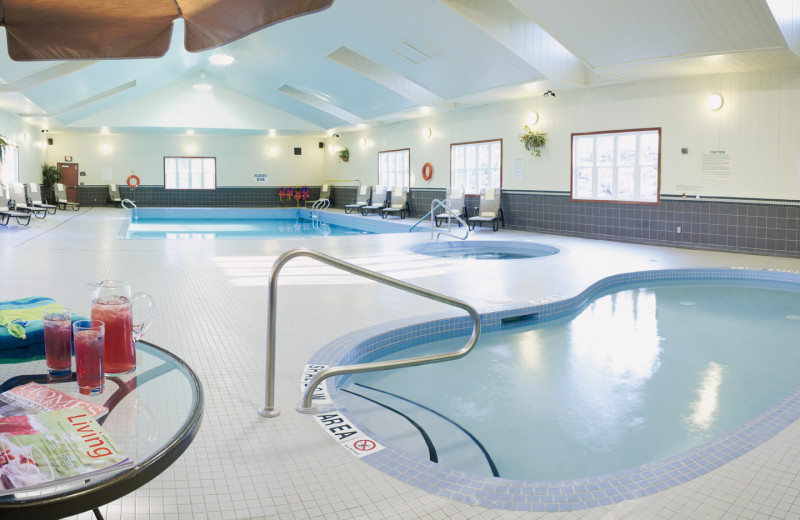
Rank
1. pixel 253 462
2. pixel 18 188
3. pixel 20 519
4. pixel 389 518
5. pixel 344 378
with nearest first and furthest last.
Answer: pixel 20 519 → pixel 389 518 → pixel 253 462 → pixel 344 378 → pixel 18 188

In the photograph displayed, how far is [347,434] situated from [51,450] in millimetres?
1459

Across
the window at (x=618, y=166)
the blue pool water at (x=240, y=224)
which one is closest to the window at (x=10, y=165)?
the blue pool water at (x=240, y=224)

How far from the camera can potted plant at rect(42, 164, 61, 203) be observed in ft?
56.9

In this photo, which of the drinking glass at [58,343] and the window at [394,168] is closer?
the drinking glass at [58,343]

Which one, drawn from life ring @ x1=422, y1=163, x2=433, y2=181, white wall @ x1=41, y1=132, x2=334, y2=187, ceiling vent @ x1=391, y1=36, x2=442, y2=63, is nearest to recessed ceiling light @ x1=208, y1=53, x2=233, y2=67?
ceiling vent @ x1=391, y1=36, x2=442, y2=63

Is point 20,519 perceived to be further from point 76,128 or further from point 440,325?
point 76,128

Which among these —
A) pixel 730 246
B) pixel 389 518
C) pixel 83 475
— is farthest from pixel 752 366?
pixel 730 246

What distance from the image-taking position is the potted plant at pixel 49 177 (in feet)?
56.9

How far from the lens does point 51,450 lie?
3.34ft

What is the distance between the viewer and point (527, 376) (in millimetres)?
3869

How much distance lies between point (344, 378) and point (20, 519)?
105 inches

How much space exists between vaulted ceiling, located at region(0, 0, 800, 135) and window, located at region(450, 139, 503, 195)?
0.94 m

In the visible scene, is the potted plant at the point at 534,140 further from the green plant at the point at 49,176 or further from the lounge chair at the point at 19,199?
the green plant at the point at 49,176

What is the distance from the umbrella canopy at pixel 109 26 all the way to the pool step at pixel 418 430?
5.99 ft
